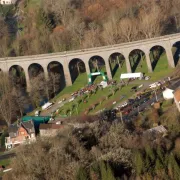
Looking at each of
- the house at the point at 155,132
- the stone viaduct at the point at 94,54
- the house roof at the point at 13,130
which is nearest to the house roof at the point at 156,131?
the house at the point at 155,132

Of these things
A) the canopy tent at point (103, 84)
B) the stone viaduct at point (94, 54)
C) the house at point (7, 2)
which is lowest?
the canopy tent at point (103, 84)

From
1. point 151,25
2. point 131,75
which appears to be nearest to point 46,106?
point 131,75

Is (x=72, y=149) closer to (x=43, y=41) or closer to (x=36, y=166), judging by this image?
(x=36, y=166)

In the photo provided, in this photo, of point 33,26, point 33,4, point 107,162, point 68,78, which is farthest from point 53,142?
point 33,4

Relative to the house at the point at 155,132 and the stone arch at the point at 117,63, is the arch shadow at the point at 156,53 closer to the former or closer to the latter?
the stone arch at the point at 117,63

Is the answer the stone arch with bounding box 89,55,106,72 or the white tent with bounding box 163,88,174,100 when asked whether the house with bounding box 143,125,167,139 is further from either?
the stone arch with bounding box 89,55,106,72

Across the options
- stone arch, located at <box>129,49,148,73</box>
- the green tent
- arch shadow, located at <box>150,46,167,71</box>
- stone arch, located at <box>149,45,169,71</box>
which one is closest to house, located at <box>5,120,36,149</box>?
the green tent
